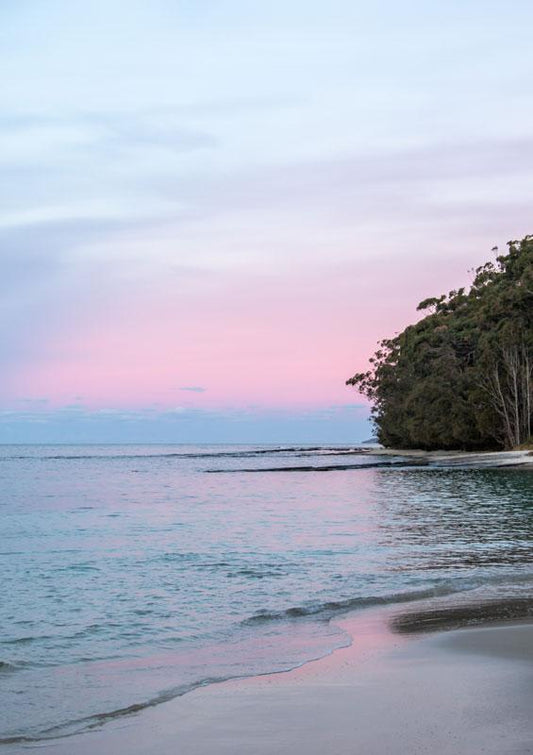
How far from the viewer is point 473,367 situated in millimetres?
84375

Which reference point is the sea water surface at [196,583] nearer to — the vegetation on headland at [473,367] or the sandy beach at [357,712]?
the sandy beach at [357,712]

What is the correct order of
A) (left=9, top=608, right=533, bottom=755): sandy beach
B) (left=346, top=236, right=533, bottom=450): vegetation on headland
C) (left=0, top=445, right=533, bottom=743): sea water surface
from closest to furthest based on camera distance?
(left=9, top=608, right=533, bottom=755): sandy beach → (left=0, top=445, right=533, bottom=743): sea water surface → (left=346, top=236, right=533, bottom=450): vegetation on headland

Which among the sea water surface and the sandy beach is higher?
the sandy beach

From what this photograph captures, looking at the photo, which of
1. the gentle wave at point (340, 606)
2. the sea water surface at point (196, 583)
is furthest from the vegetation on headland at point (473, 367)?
the gentle wave at point (340, 606)

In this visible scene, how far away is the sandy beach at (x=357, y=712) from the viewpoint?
550 centimetres

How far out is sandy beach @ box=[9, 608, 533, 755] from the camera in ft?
18.0

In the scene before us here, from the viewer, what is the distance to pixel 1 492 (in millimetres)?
46281

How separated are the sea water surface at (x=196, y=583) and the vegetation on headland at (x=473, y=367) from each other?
132 ft

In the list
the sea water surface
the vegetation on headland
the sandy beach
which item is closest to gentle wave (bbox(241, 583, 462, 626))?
the sea water surface

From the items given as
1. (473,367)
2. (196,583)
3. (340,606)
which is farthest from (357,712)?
(473,367)

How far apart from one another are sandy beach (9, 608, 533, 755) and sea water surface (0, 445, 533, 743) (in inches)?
19.5

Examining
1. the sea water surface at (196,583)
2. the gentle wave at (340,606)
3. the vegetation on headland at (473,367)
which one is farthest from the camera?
the vegetation on headland at (473,367)

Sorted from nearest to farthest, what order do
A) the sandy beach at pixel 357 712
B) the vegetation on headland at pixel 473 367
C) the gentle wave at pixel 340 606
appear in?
1. the sandy beach at pixel 357 712
2. the gentle wave at pixel 340 606
3. the vegetation on headland at pixel 473 367

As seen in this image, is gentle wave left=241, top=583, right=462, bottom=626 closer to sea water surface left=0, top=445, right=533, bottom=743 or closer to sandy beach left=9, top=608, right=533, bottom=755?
sea water surface left=0, top=445, right=533, bottom=743
